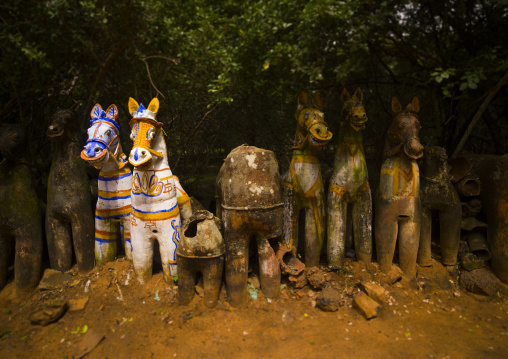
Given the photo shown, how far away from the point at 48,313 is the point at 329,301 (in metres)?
2.76

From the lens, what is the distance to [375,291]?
331cm

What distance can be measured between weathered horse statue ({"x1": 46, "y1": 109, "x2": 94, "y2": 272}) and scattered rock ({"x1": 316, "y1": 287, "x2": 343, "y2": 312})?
2639 mm

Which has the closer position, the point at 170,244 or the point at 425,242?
the point at 170,244

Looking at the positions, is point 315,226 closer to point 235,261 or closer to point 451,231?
point 235,261

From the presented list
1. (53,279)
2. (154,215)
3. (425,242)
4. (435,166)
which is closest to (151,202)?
(154,215)

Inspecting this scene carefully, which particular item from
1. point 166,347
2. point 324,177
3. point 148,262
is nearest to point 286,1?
point 324,177

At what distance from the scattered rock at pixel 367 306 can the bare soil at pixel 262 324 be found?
0.20 feet

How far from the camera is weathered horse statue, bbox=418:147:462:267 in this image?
3.83 meters

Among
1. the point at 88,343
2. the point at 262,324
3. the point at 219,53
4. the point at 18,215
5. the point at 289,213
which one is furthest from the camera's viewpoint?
the point at 219,53

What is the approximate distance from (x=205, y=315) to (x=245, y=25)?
3642 millimetres

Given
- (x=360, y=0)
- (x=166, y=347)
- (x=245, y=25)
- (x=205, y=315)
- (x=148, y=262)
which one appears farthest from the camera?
(x=245, y=25)

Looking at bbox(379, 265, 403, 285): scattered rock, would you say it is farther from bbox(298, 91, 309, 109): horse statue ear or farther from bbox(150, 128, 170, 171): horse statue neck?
bbox(150, 128, 170, 171): horse statue neck

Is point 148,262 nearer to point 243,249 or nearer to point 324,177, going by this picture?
point 243,249

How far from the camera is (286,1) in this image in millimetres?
3947
